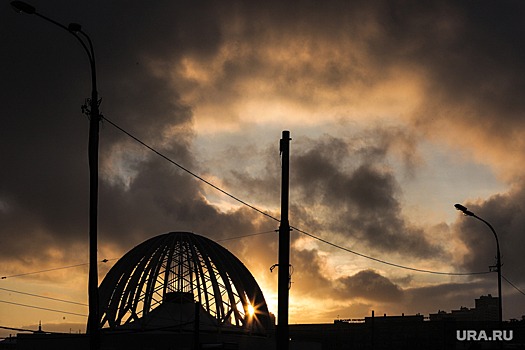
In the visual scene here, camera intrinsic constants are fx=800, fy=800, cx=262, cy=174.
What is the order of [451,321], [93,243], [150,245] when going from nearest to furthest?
[93,243], [150,245], [451,321]

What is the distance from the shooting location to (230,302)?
7150 cm

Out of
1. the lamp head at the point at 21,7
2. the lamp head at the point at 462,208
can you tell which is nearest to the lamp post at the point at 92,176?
the lamp head at the point at 21,7

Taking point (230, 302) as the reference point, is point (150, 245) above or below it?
above

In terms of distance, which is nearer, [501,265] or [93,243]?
[93,243]

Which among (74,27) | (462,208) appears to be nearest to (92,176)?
(74,27)

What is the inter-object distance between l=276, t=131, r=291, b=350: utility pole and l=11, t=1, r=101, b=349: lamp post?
606 centimetres

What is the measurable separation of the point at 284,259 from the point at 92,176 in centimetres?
702

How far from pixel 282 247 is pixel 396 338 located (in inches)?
3976

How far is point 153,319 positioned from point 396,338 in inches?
2471

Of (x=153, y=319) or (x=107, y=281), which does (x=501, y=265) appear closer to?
(x=153, y=319)

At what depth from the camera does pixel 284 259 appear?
2720 centimetres

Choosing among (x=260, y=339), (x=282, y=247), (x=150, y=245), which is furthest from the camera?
(x=150, y=245)

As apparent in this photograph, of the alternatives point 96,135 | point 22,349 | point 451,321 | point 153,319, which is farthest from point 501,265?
point 451,321

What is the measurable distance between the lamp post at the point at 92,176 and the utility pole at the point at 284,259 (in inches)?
239
